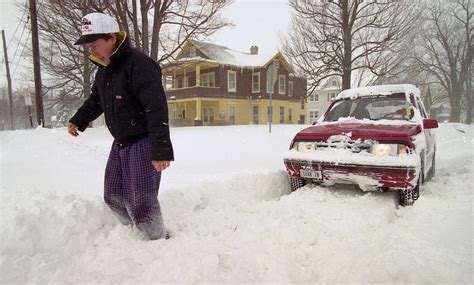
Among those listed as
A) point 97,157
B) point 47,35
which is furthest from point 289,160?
point 47,35

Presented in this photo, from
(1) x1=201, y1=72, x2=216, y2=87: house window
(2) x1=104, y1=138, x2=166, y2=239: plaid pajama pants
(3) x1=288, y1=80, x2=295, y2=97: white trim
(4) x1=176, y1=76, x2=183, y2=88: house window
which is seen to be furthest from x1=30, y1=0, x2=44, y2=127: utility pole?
(3) x1=288, y1=80, x2=295, y2=97: white trim

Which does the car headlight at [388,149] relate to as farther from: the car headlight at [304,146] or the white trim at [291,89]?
the white trim at [291,89]

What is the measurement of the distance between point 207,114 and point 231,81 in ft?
12.0

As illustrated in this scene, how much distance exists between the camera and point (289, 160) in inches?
165

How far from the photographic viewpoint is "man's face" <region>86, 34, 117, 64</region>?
8.26ft

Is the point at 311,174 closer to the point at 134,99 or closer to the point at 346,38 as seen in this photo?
the point at 134,99

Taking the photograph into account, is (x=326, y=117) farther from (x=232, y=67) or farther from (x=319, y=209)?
(x=232, y=67)

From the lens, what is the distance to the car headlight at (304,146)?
163 inches

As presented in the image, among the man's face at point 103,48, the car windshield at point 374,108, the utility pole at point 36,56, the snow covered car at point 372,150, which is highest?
the utility pole at point 36,56

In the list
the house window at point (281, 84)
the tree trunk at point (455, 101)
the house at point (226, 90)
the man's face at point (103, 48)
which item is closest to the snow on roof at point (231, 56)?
the house at point (226, 90)

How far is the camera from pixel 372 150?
369 cm

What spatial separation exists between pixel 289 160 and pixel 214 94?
22440mm

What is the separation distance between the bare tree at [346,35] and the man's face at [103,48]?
12.6 metres

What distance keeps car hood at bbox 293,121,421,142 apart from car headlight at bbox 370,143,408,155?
0.24 ft
